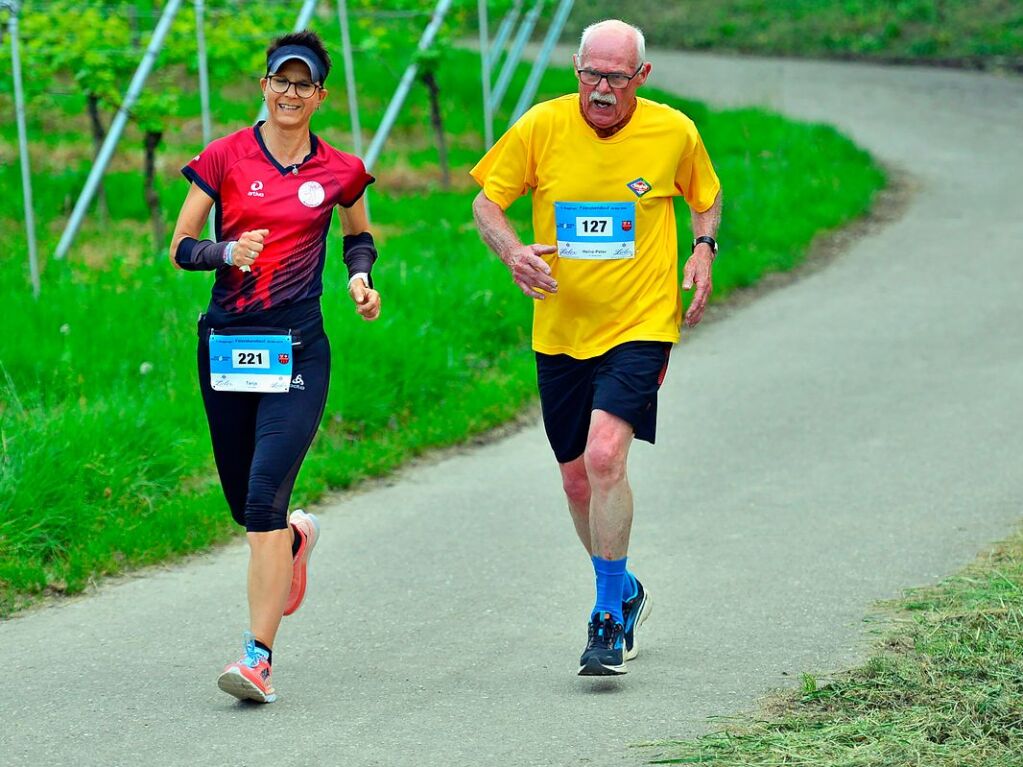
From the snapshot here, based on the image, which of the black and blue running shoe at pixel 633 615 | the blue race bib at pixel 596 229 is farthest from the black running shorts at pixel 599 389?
the black and blue running shoe at pixel 633 615

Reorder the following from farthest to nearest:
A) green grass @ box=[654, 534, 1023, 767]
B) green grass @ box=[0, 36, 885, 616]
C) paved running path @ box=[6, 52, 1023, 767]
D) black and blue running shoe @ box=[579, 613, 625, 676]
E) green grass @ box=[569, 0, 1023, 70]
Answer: green grass @ box=[569, 0, 1023, 70], green grass @ box=[0, 36, 885, 616], black and blue running shoe @ box=[579, 613, 625, 676], paved running path @ box=[6, 52, 1023, 767], green grass @ box=[654, 534, 1023, 767]

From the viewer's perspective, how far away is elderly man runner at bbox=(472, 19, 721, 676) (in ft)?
19.3

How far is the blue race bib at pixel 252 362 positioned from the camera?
5773mm

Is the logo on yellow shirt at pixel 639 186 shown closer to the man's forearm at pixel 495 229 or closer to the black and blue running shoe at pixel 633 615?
the man's forearm at pixel 495 229

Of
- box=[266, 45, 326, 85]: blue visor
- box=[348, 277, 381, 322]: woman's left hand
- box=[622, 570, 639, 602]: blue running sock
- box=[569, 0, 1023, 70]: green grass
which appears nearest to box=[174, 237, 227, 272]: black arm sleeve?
box=[348, 277, 381, 322]: woman's left hand

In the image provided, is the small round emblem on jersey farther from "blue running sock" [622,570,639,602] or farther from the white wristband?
"blue running sock" [622,570,639,602]

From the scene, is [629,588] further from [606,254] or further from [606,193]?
[606,193]

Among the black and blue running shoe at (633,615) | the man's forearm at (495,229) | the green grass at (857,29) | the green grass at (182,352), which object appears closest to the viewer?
the man's forearm at (495,229)

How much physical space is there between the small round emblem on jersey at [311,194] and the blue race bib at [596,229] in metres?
0.80

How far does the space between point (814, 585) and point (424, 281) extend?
5.14 metres

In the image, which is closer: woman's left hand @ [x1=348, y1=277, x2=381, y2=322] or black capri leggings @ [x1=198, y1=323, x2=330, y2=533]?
black capri leggings @ [x1=198, y1=323, x2=330, y2=533]

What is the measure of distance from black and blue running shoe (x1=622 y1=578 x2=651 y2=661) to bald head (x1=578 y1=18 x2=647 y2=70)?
6.00 ft

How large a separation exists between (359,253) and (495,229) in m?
0.48

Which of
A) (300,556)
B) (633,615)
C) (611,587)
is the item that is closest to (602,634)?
(611,587)
